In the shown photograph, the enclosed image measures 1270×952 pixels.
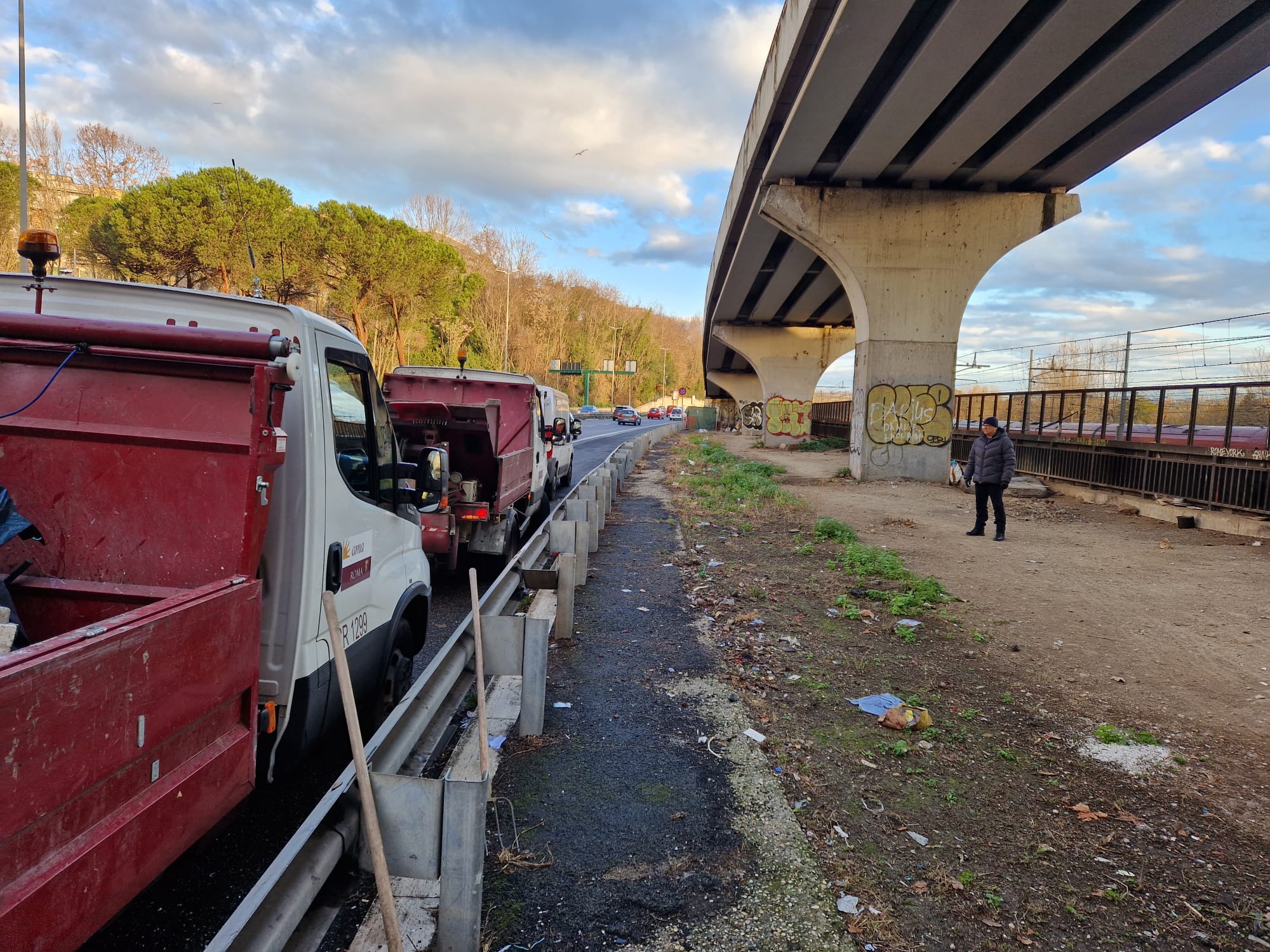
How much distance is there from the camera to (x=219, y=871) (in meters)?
3.13

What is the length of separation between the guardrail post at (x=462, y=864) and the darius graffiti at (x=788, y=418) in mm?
41539

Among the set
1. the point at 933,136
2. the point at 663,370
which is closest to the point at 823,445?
the point at 933,136

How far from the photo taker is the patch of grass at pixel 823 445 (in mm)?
36581

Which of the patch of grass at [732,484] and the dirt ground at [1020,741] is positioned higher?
the patch of grass at [732,484]

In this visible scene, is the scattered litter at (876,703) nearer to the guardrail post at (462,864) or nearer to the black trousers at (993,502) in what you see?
the guardrail post at (462,864)

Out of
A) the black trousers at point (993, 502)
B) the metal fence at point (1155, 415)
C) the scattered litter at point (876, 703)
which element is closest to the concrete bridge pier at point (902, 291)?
the metal fence at point (1155, 415)

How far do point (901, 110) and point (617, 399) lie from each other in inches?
3719

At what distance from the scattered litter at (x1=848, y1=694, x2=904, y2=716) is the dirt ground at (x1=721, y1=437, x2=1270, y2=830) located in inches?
47.6

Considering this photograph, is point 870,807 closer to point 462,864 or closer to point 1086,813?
point 1086,813

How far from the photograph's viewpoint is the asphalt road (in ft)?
8.83

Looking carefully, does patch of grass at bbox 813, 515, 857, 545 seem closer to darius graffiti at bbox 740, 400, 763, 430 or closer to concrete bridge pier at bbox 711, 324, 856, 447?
concrete bridge pier at bbox 711, 324, 856, 447

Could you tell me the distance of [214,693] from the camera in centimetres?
231

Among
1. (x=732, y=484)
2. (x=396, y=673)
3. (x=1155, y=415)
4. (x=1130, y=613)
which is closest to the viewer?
(x=396, y=673)

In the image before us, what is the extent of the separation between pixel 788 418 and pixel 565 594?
38.7 metres
